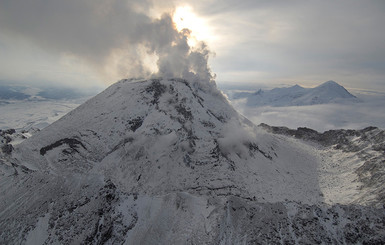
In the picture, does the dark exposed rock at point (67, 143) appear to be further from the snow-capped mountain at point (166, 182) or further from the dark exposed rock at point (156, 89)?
the dark exposed rock at point (156, 89)

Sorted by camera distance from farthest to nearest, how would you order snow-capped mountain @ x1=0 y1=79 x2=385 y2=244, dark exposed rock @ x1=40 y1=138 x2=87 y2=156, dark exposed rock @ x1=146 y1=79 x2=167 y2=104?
dark exposed rock @ x1=146 y1=79 x2=167 y2=104 < dark exposed rock @ x1=40 y1=138 x2=87 y2=156 < snow-capped mountain @ x1=0 y1=79 x2=385 y2=244

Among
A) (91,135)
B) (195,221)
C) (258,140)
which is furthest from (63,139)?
(258,140)

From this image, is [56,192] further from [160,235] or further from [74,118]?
[74,118]

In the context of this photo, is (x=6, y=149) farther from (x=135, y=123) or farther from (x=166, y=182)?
(x=166, y=182)

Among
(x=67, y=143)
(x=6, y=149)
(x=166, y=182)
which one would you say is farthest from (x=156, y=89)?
(x=6, y=149)

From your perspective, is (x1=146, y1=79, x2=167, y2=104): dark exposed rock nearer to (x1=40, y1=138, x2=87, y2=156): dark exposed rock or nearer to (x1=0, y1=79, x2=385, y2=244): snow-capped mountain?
(x1=0, y1=79, x2=385, y2=244): snow-capped mountain

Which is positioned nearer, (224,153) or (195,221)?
(195,221)

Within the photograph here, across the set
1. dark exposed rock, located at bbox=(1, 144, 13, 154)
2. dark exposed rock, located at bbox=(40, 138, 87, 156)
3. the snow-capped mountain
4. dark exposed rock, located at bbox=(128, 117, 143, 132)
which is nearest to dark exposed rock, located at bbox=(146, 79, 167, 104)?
the snow-capped mountain

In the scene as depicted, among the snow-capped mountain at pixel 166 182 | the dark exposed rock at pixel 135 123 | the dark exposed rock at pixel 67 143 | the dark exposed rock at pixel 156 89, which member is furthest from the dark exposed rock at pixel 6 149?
the dark exposed rock at pixel 156 89
